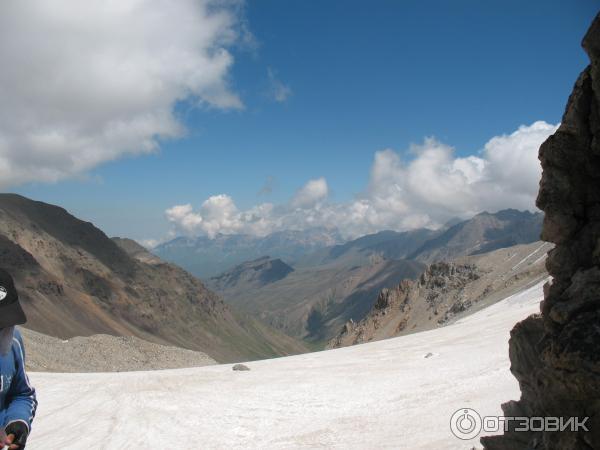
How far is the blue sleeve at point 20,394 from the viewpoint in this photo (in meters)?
5.63

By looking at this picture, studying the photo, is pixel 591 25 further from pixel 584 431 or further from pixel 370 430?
pixel 370 430

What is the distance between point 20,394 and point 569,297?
8.58m

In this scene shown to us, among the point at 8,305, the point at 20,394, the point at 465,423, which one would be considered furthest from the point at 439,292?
the point at 8,305

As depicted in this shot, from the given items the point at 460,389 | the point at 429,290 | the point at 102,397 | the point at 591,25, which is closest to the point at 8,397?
the point at 591,25

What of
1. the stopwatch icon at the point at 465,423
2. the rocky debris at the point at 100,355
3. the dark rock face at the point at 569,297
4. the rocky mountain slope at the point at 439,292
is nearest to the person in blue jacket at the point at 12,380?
the dark rock face at the point at 569,297

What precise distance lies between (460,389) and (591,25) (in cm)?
1108

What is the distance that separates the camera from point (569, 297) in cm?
835

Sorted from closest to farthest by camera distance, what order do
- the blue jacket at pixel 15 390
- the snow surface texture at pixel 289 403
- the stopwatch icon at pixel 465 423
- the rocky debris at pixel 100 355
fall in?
the blue jacket at pixel 15 390, the stopwatch icon at pixel 465 423, the snow surface texture at pixel 289 403, the rocky debris at pixel 100 355

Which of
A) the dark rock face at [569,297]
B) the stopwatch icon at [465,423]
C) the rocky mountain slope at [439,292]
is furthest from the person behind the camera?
the rocky mountain slope at [439,292]

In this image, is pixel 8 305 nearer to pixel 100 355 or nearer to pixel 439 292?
pixel 100 355

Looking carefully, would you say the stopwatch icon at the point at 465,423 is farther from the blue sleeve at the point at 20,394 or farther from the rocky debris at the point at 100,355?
the rocky debris at the point at 100,355

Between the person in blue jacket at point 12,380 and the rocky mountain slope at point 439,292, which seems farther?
the rocky mountain slope at point 439,292

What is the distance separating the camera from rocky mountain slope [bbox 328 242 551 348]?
86938 millimetres

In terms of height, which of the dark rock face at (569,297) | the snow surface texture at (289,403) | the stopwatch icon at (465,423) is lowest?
the stopwatch icon at (465,423)
